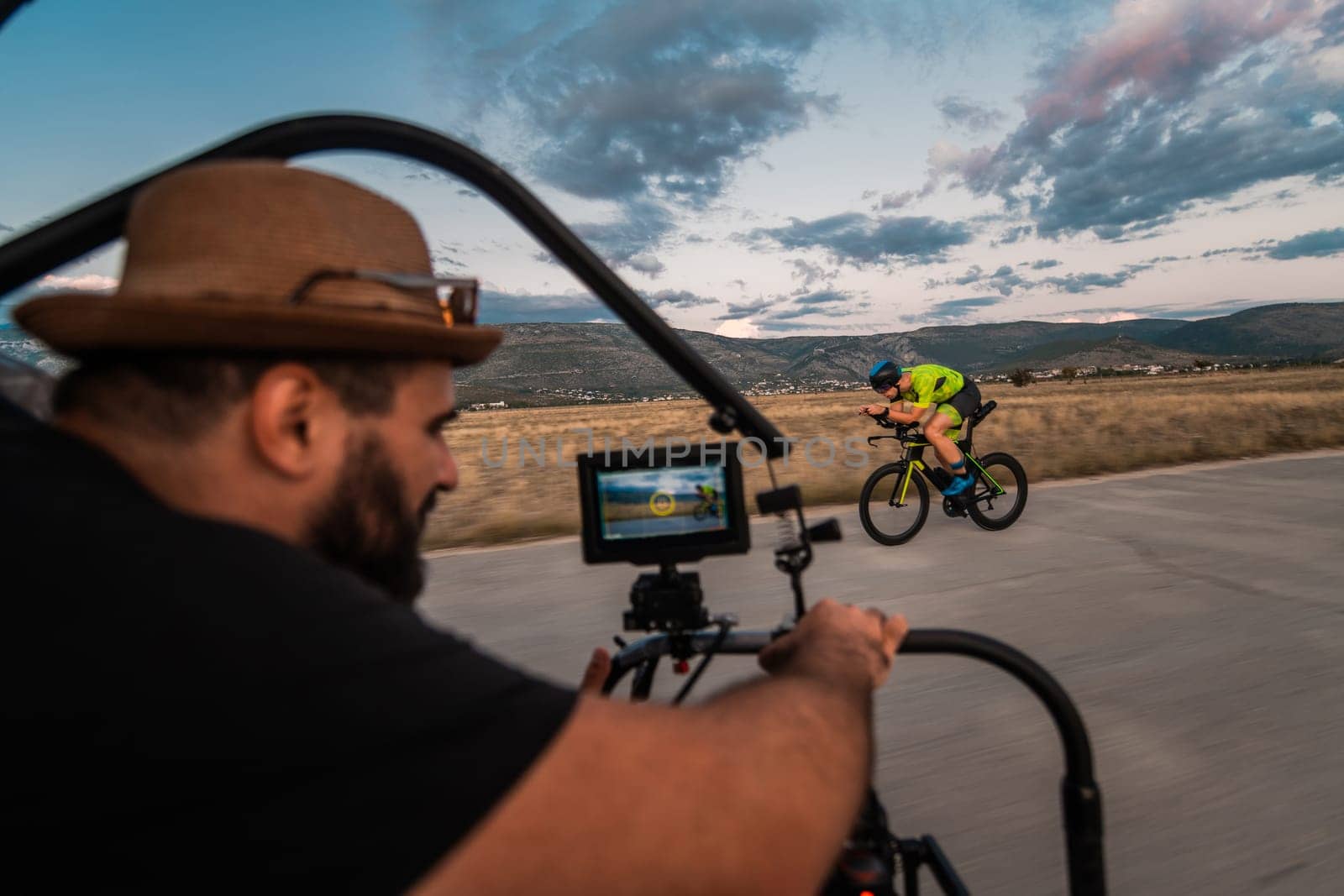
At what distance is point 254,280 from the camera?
87cm

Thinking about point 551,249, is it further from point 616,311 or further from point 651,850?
point 651,850

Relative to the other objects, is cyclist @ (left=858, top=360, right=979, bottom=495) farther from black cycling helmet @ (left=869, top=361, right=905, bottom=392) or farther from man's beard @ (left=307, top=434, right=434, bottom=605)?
man's beard @ (left=307, top=434, right=434, bottom=605)

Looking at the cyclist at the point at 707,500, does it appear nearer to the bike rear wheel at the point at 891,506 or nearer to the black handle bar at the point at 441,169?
the black handle bar at the point at 441,169

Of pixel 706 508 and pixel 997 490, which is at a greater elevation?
pixel 706 508

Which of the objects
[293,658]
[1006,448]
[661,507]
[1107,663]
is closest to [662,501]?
[661,507]

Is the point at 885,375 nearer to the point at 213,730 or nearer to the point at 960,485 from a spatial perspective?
the point at 960,485

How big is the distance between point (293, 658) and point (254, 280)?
45 centimetres

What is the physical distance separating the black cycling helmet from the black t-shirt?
6596mm

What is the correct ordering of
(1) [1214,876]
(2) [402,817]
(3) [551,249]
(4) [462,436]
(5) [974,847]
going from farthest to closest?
(4) [462,436] → (5) [974,847] → (1) [1214,876] → (3) [551,249] → (2) [402,817]

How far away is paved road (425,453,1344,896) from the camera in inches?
101

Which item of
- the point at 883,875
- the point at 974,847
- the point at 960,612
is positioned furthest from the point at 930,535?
the point at 883,875

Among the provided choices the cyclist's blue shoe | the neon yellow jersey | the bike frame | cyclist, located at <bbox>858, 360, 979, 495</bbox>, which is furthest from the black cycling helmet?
the cyclist's blue shoe

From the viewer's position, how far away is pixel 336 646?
67 centimetres

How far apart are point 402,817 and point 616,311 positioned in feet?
2.98
